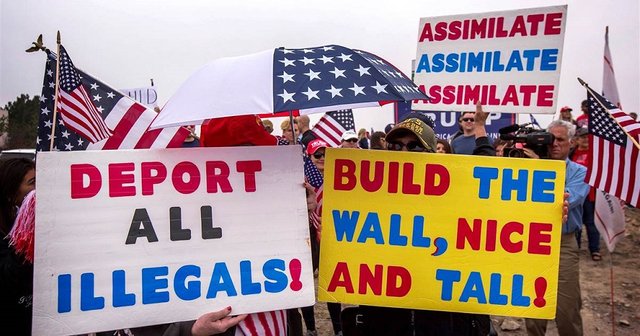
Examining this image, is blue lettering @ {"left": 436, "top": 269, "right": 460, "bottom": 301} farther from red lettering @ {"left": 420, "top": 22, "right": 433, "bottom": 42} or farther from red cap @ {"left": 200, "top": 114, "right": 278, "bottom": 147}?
red lettering @ {"left": 420, "top": 22, "right": 433, "bottom": 42}

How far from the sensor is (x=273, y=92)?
2.07m

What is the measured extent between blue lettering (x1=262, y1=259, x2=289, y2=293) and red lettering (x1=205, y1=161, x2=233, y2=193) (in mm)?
413

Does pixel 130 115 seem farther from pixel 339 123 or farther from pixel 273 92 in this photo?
pixel 339 123

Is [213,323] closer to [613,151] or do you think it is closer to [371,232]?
[371,232]

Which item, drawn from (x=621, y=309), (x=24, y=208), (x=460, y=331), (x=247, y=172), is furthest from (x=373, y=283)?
Result: (x=621, y=309)

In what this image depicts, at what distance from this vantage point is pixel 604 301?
6.55 metres

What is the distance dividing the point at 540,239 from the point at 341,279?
1.05m

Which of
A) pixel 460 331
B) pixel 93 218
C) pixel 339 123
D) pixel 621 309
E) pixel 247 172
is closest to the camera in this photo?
pixel 93 218

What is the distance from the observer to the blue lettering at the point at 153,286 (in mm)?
2055

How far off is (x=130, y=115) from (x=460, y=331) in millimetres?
3298

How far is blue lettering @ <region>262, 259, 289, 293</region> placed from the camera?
216cm

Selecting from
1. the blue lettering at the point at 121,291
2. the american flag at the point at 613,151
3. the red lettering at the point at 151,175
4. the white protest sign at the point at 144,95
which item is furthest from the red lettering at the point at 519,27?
the white protest sign at the point at 144,95

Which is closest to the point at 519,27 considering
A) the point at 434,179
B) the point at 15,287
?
the point at 434,179

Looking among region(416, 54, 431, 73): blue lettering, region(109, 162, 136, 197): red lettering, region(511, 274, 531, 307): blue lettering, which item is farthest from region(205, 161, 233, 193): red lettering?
region(416, 54, 431, 73): blue lettering
